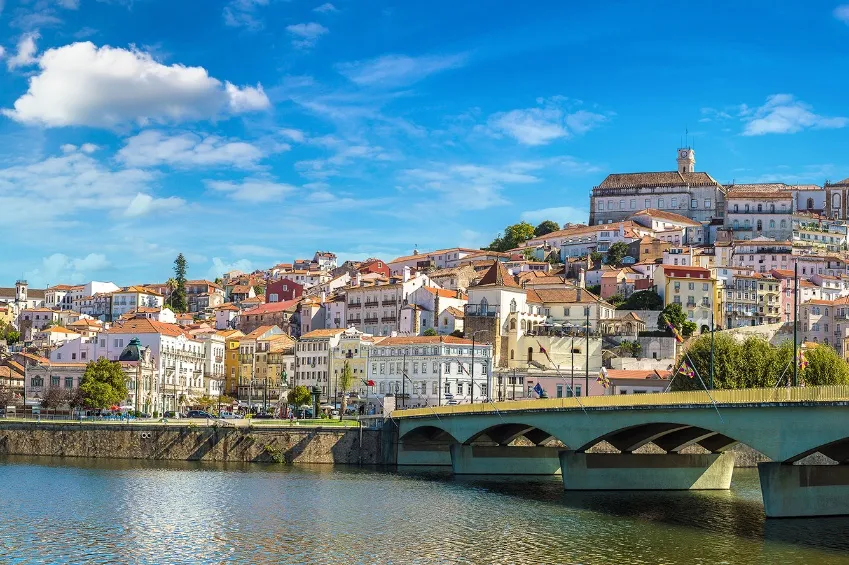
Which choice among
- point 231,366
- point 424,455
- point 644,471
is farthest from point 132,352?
point 644,471

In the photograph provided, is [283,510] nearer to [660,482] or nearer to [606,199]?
[660,482]

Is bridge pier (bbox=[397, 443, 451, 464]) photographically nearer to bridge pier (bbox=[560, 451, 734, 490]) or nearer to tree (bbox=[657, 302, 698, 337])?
bridge pier (bbox=[560, 451, 734, 490])

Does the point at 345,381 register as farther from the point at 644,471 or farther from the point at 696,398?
the point at 696,398

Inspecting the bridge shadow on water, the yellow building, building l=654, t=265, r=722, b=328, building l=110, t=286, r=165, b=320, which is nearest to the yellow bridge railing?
the bridge shadow on water

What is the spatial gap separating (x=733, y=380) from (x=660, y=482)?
74.5 feet

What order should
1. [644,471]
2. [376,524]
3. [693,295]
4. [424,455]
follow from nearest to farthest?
1. [376,524]
2. [644,471]
3. [424,455]
4. [693,295]

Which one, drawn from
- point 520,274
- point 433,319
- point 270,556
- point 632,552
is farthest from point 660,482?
point 520,274

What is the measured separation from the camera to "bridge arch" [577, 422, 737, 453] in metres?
61.9

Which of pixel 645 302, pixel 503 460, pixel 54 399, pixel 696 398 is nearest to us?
pixel 696 398

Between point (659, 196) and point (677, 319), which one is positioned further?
point (659, 196)

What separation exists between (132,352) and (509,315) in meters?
38.7

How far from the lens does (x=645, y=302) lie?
13650 cm

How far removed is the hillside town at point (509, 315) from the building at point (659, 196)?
0.84 ft

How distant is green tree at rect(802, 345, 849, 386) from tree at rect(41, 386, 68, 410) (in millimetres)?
64089
